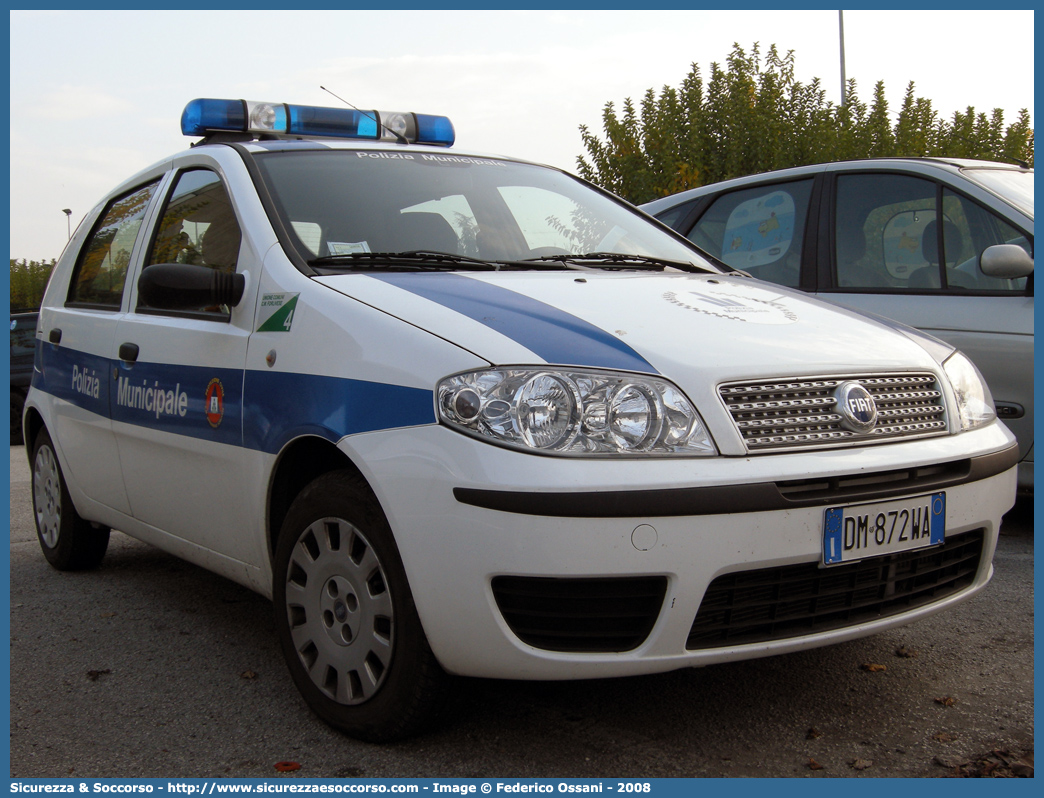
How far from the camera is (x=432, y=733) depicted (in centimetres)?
263

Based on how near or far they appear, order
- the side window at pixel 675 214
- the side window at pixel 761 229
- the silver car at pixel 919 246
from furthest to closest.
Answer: the side window at pixel 675 214
the side window at pixel 761 229
the silver car at pixel 919 246

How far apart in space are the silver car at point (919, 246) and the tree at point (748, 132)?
10674 mm

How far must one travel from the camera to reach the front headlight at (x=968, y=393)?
2.89 meters

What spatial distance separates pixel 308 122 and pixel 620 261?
158cm

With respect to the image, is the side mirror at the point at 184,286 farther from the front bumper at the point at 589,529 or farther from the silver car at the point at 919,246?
the silver car at the point at 919,246

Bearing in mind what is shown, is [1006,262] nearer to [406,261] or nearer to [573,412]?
[406,261]

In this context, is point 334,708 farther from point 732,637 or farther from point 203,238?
point 203,238

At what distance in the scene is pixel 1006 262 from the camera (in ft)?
14.2

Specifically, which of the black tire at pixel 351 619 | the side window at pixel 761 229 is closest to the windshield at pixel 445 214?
the black tire at pixel 351 619

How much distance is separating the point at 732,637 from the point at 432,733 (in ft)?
2.65

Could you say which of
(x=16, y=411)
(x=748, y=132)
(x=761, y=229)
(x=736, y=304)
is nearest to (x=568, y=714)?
(x=736, y=304)

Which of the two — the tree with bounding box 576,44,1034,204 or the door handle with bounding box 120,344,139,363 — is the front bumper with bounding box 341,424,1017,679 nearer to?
the door handle with bounding box 120,344,139,363

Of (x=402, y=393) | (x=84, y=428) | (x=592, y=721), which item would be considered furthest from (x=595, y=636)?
(x=84, y=428)

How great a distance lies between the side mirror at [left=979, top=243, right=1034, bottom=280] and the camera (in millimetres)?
4336
